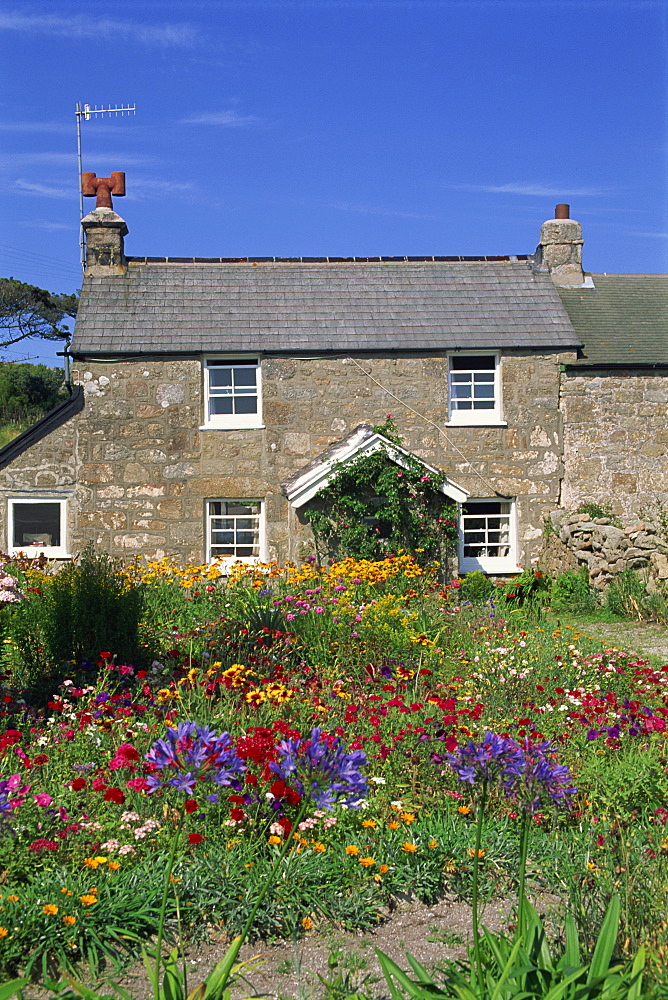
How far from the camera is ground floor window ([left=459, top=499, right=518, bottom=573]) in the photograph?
1439cm

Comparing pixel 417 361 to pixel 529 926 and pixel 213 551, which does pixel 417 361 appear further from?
pixel 529 926

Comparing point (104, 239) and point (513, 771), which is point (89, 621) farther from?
point (104, 239)

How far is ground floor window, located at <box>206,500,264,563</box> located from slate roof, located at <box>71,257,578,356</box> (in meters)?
2.60

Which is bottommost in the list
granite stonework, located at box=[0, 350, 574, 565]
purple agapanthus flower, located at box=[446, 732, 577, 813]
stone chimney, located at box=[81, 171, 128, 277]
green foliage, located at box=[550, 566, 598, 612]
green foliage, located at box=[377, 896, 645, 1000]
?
green foliage, located at box=[377, 896, 645, 1000]

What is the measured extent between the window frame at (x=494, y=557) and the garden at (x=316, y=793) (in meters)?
6.41

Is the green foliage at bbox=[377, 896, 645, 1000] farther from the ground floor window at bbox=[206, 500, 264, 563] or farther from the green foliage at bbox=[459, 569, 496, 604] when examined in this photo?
the ground floor window at bbox=[206, 500, 264, 563]

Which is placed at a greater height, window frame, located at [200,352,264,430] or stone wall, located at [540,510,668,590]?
window frame, located at [200,352,264,430]

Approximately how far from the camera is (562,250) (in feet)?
53.1

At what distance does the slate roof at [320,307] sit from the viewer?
14.4m

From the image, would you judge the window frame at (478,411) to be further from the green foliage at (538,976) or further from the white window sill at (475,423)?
the green foliage at (538,976)

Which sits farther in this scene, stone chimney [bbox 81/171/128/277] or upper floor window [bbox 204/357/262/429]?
stone chimney [bbox 81/171/128/277]

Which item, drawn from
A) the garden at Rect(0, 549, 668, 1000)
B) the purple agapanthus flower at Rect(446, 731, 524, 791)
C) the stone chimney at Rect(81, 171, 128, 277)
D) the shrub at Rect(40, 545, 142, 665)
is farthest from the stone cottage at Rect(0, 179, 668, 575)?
the purple agapanthus flower at Rect(446, 731, 524, 791)

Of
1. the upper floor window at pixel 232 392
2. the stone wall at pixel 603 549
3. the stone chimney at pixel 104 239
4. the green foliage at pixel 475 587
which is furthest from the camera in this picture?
the stone chimney at pixel 104 239

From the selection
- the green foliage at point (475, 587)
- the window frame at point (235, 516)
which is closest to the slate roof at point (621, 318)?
the green foliage at point (475, 587)
